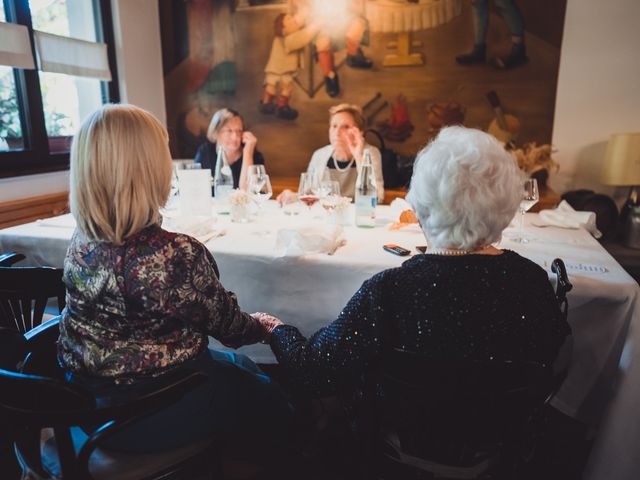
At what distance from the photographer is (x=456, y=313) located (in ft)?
3.00

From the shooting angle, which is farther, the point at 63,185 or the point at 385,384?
the point at 63,185

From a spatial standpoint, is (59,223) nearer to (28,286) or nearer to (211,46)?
(28,286)

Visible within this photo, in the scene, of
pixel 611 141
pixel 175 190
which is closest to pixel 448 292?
pixel 175 190

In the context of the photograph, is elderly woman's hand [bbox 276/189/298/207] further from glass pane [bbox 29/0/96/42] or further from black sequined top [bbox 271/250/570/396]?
glass pane [bbox 29/0/96/42]

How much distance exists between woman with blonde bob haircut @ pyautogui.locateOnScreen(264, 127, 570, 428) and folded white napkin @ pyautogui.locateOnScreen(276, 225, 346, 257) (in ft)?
1.62

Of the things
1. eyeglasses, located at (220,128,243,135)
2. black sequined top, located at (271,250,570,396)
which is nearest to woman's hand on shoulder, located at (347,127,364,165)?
eyeglasses, located at (220,128,243,135)

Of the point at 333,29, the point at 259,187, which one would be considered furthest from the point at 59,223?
the point at 333,29

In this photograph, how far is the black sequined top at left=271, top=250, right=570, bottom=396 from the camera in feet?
3.01

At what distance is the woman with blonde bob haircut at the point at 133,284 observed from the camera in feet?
3.34

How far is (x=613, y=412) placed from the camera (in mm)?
1264

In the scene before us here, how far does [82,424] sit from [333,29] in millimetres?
3723

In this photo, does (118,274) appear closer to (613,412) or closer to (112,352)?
(112,352)

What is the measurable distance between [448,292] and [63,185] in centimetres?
350

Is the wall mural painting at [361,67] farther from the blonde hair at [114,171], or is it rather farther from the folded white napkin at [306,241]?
the blonde hair at [114,171]
